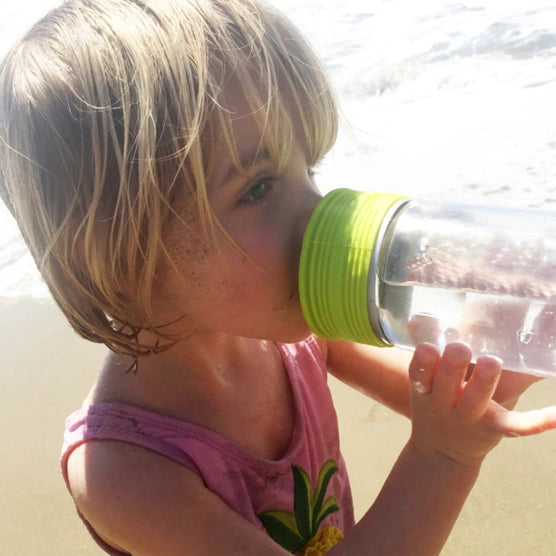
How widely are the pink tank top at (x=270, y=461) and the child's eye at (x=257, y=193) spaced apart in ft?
1.82

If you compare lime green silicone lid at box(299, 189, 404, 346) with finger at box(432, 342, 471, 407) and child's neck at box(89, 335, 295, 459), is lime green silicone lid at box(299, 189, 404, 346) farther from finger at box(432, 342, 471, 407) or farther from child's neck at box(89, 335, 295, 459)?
child's neck at box(89, 335, 295, 459)

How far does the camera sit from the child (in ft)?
4.78

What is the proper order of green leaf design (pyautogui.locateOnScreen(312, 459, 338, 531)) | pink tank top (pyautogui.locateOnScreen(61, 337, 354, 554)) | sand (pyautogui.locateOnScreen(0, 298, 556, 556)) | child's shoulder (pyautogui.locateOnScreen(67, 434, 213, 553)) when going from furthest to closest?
sand (pyautogui.locateOnScreen(0, 298, 556, 556)) < green leaf design (pyautogui.locateOnScreen(312, 459, 338, 531)) < pink tank top (pyautogui.locateOnScreen(61, 337, 354, 554)) < child's shoulder (pyautogui.locateOnScreen(67, 434, 213, 553))

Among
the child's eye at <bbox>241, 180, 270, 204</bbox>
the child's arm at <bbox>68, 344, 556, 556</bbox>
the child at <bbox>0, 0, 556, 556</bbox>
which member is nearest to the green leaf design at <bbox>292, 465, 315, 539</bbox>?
the child at <bbox>0, 0, 556, 556</bbox>

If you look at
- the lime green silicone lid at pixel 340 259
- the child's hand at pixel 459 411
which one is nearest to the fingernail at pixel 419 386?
the child's hand at pixel 459 411

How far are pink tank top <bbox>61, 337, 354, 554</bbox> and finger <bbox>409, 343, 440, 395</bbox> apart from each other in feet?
1.54

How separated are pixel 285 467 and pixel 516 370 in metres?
0.56

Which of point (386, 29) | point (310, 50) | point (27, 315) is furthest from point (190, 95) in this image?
point (386, 29)

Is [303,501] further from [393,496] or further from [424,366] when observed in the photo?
[424,366]

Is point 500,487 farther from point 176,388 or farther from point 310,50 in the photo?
point 310,50

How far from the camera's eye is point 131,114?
1452mm

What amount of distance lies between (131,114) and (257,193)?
0.27 meters

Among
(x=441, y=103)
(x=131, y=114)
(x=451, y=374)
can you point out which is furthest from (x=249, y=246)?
(x=441, y=103)

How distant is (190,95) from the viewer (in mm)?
1447
